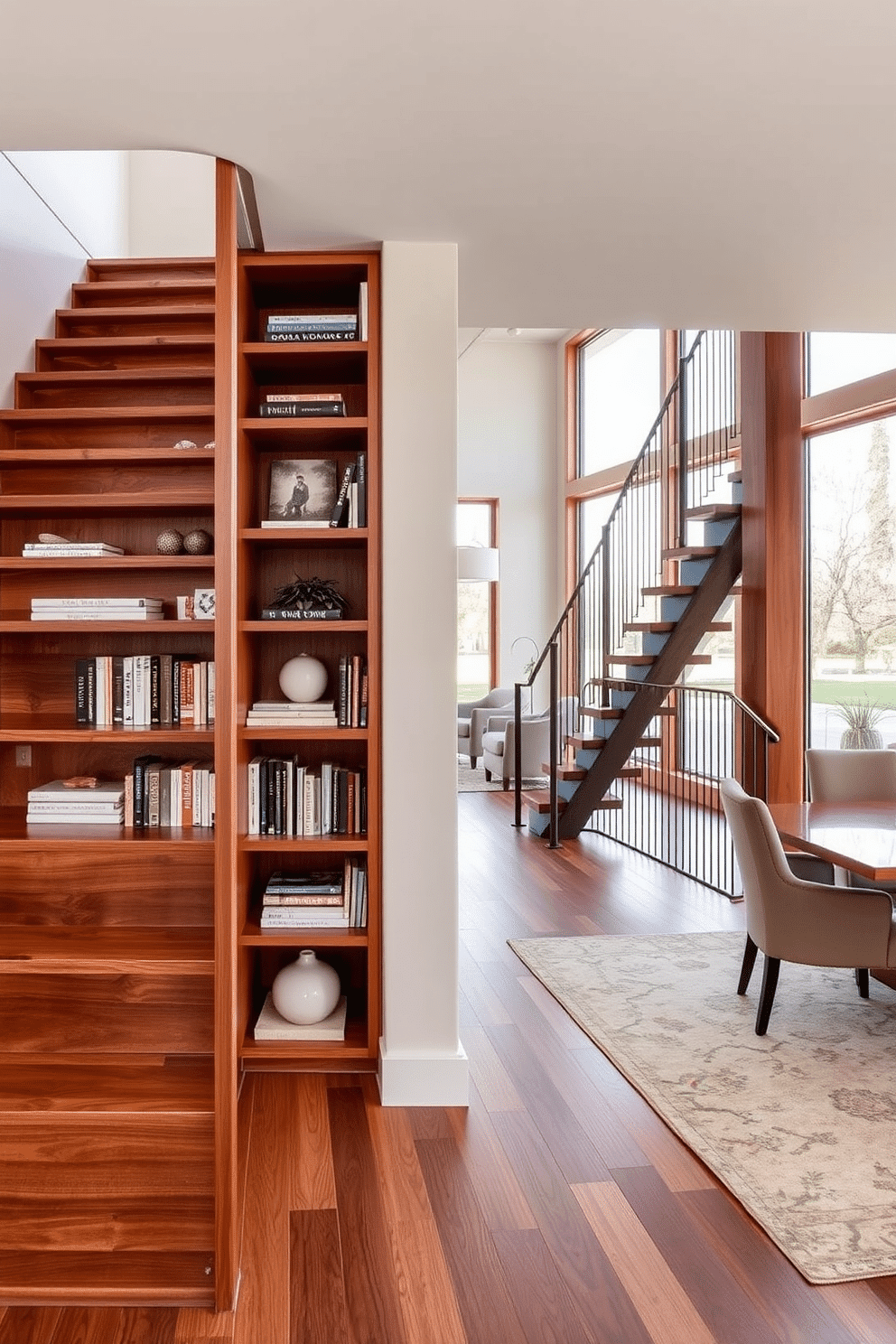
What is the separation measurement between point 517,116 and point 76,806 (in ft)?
7.64

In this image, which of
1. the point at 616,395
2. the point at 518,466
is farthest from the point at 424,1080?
the point at 518,466

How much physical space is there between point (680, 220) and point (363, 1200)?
9.25 feet

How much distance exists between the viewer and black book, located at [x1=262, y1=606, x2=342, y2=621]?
337 centimetres

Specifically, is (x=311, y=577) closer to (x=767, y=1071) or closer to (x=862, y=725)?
(x=767, y=1071)

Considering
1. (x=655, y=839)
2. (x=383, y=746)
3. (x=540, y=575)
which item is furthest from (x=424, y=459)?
(x=540, y=575)

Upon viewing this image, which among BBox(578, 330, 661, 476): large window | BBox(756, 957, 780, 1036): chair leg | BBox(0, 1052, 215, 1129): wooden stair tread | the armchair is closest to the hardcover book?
BBox(0, 1052, 215, 1129): wooden stair tread

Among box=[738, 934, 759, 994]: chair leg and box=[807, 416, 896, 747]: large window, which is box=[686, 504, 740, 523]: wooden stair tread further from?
box=[738, 934, 759, 994]: chair leg

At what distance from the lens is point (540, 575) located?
12195 millimetres

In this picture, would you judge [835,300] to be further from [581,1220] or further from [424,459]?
[581,1220]

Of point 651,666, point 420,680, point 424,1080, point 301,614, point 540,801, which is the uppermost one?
point 301,614

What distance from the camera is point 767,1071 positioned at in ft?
11.2

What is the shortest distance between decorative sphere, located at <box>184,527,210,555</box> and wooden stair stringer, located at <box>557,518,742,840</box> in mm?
3750

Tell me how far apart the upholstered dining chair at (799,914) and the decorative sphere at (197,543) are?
6.60 feet

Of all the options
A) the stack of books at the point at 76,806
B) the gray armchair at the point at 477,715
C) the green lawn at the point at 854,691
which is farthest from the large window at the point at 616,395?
the stack of books at the point at 76,806
